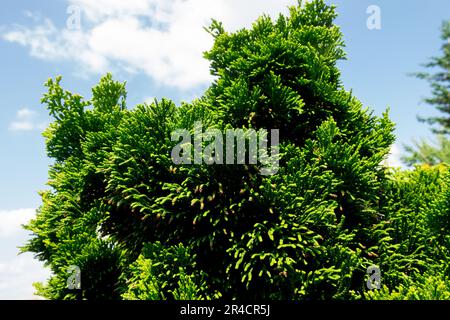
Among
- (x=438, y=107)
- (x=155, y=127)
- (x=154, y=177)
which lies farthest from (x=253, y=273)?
(x=438, y=107)

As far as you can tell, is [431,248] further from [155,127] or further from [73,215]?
[73,215]

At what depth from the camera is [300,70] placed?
10.3 meters

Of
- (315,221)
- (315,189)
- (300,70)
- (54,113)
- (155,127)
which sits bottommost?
(315,221)

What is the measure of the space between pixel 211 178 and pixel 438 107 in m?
45.4

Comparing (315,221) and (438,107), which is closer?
(315,221)

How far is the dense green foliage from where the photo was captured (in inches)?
328

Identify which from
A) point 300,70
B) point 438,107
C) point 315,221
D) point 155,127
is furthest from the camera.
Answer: point 438,107

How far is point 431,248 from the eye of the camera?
371 inches

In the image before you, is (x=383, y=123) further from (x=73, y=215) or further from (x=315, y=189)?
(x=73, y=215)

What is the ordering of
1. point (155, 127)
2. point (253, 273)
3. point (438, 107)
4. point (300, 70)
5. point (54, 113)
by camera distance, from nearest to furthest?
1. point (253, 273)
2. point (155, 127)
3. point (300, 70)
4. point (54, 113)
5. point (438, 107)

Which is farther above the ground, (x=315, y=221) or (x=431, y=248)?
(x=315, y=221)

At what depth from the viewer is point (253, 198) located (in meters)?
8.45

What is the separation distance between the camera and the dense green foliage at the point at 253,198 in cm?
834

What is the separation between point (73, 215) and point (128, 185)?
259 centimetres
